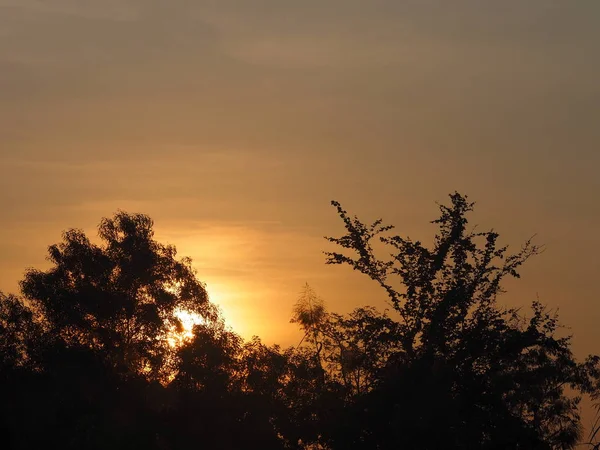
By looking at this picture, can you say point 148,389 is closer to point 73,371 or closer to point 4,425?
point 73,371

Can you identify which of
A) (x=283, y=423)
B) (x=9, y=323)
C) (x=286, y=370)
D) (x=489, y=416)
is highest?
(x=9, y=323)

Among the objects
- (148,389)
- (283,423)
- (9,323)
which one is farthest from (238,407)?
(9,323)

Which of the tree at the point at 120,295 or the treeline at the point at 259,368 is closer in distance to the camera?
the treeline at the point at 259,368

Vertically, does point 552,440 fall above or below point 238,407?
below

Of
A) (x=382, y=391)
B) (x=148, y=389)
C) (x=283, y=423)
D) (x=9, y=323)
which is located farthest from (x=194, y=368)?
(x=382, y=391)

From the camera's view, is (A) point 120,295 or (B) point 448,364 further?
(A) point 120,295

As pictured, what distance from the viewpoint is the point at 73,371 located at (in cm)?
6538

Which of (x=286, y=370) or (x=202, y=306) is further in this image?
(x=202, y=306)

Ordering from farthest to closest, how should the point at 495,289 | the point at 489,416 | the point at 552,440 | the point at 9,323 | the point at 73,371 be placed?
the point at 9,323 < the point at 73,371 < the point at 552,440 < the point at 495,289 < the point at 489,416

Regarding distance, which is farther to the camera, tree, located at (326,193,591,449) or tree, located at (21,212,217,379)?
tree, located at (21,212,217,379)

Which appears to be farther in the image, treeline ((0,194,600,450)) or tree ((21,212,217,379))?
tree ((21,212,217,379))

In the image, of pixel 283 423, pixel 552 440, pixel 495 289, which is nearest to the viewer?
pixel 495 289

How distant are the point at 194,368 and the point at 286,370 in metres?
5.68

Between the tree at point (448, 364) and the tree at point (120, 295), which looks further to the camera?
the tree at point (120, 295)
